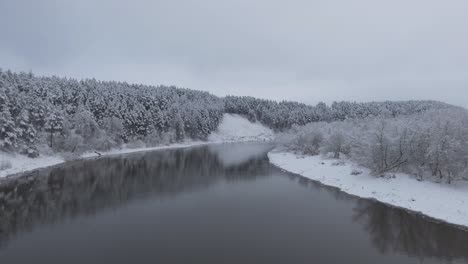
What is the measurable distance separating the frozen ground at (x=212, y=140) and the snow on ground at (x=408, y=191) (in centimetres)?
4926

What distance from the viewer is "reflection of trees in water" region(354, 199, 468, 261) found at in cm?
2098

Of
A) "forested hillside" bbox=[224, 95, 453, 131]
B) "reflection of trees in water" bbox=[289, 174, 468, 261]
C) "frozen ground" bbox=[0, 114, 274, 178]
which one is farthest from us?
"forested hillside" bbox=[224, 95, 453, 131]

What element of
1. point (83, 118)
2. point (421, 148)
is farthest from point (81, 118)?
point (421, 148)

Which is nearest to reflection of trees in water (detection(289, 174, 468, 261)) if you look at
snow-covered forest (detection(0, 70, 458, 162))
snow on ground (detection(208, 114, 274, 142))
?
snow-covered forest (detection(0, 70, 458, 162))

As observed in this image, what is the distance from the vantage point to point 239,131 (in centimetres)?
16500

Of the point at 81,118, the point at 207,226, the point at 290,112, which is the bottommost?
the point at 207,226

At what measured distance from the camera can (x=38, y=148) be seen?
203ft

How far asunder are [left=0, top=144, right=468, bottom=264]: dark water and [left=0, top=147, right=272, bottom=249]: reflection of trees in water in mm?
138

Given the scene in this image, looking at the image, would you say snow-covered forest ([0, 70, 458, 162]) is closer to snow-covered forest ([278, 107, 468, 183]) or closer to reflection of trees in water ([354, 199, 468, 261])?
snow-covered forest ([278, 107, 468, 183])

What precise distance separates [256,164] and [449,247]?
43.7m

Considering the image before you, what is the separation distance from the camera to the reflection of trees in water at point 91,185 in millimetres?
28828

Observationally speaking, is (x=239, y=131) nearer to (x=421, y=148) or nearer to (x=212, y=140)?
(x=212, y=140)

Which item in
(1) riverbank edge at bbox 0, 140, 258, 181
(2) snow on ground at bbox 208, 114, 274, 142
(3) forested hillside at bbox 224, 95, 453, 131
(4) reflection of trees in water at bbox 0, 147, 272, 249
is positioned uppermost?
(3) forested hillside at bbox 224, 95, 453, 131

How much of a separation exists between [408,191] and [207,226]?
23.8 meters
